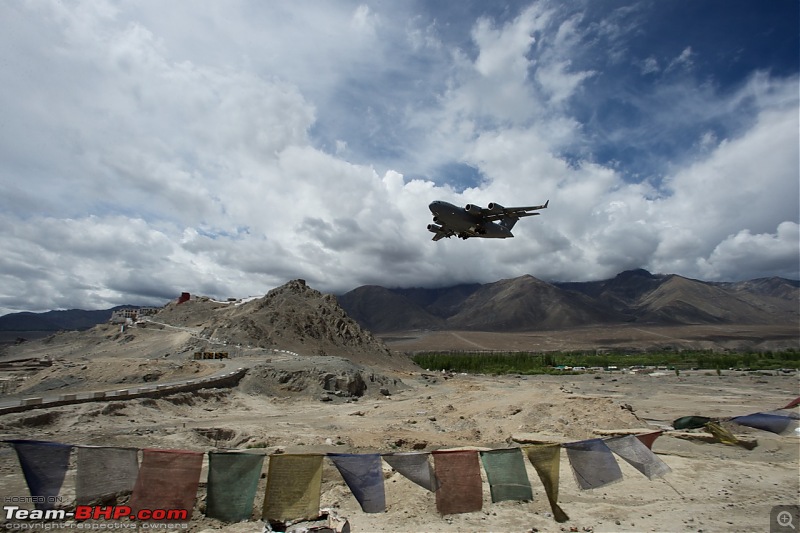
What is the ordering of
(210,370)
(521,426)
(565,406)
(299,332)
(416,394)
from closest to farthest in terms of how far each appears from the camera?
(521,426)
(565,406)
(210,370)
(416,394)
(299,332)

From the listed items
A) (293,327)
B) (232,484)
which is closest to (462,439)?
(232,484)

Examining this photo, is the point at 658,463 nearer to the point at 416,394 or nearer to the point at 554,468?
the point at 554,468

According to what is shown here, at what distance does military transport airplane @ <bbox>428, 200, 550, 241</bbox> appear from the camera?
23.3 metres

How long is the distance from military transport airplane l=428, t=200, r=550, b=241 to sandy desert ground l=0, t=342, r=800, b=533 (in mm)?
10396

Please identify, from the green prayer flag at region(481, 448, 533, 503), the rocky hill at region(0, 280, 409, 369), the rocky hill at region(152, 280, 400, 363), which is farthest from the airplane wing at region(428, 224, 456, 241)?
the rocky hill at region(152, 280, 400, 363)

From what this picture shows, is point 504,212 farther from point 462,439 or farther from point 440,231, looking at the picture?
point 462,439

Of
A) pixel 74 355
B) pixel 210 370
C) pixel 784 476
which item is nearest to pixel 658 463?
pixel 784 476

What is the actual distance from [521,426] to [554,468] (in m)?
13.7

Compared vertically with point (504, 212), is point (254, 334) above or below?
below

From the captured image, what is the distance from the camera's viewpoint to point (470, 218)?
24.2 meters

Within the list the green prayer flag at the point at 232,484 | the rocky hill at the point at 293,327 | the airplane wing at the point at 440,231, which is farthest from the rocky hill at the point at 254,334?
the green prayer flag at the point at 232,484

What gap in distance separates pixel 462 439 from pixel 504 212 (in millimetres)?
12151

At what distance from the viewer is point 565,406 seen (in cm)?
2409

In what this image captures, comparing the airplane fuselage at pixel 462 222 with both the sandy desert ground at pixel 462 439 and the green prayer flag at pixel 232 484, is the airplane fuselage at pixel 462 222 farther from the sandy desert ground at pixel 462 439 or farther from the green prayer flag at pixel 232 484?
the green prayer flag at pixel 232 484
